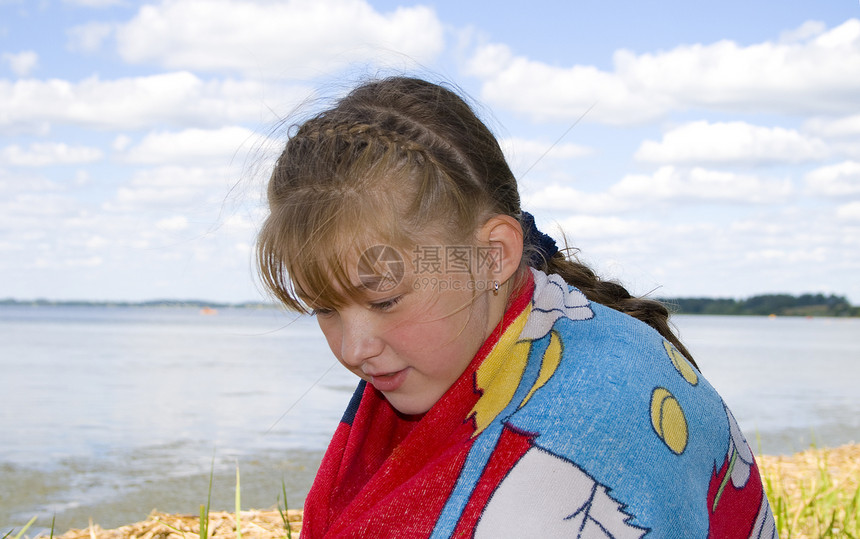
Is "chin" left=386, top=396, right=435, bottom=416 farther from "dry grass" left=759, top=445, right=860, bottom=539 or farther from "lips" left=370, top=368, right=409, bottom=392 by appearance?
"dry grass" left=759, top=445, right=860, bottom=539

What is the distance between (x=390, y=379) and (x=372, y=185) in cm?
44

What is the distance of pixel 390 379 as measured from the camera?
1.74 metres

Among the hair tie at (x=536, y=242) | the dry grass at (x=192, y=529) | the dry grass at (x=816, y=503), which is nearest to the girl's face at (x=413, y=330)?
the hair tie at (x=536, y=242)

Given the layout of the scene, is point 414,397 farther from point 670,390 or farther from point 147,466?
point 147,466

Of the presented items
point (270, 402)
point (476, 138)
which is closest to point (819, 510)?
point (476, 138)

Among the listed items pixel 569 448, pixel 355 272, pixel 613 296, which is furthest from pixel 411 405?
pixel 613 296

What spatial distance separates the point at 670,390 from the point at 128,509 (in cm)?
470

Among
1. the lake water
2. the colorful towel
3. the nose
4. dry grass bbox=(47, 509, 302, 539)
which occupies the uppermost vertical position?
the nose

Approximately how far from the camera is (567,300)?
182 cm

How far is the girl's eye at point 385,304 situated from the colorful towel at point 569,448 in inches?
9.7

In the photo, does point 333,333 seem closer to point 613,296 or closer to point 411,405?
point 411,405

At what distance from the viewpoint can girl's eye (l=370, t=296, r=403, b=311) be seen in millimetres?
1641

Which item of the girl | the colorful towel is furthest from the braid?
the colorful towel

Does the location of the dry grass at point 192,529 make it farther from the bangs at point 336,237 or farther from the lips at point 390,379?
the bangs at point 336,237
